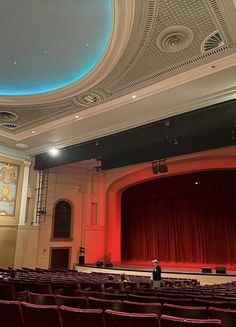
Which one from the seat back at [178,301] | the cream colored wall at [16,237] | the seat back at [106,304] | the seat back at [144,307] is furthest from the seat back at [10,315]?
the cream colored wall at [16,237]

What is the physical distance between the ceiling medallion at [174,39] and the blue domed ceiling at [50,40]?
108 centimetres

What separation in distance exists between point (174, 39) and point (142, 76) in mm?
1316

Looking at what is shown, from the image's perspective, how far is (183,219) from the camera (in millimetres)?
15188

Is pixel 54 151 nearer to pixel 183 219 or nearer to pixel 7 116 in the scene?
pixel 7 116

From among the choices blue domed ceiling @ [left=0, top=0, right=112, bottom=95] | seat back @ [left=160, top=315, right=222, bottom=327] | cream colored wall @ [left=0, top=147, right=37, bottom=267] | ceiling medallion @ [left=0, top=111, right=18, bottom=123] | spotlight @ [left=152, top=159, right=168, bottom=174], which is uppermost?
blue domed ceiling @ [left=0, top=0, right=112, bottom=95]

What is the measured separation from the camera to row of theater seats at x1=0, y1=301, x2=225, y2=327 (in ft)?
6.98

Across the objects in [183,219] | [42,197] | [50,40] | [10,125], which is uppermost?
[50,40]

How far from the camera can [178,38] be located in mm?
5523

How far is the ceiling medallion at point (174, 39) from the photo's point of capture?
5309 millimetres

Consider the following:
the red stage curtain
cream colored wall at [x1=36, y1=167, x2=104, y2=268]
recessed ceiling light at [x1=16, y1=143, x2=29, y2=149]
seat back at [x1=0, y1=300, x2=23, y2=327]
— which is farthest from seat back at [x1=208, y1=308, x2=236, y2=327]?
the red stage curtain

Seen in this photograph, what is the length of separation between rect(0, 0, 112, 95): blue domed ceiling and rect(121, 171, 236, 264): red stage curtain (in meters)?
9.78

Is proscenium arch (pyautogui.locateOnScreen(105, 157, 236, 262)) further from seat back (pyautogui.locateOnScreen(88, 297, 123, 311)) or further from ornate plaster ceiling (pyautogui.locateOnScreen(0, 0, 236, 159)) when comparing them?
seat back (pyautogui.locateOnScreen(88, 297, 123, 311))

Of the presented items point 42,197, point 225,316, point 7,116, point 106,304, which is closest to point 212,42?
point 225,316

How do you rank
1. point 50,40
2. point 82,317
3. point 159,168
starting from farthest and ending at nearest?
point 159,168, point 50,40, point 82,317
